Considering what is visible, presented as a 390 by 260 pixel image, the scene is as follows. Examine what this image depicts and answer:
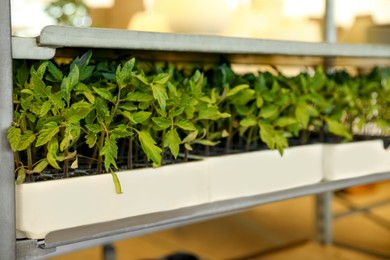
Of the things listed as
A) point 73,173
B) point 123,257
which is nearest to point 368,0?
point 123,257

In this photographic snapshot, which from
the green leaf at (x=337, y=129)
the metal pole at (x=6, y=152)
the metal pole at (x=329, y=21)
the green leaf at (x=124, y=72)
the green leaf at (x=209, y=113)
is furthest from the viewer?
the metal pole at (x=329, y=21)

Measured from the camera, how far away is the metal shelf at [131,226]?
0.78 meters

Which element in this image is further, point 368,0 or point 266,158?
point 368,0

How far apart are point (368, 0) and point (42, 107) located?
2.19m

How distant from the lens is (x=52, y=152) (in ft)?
2.56

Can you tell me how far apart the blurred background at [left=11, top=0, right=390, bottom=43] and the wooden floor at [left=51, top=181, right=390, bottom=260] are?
2.99 feet

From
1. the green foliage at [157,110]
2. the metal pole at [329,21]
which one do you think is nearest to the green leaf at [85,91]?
the green foliage at [157,110]

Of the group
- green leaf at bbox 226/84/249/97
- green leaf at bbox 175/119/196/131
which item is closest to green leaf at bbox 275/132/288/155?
green leaf at bbox 226/84/249/97

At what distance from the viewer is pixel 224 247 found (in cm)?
244

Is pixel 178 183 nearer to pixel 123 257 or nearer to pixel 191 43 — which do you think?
pixel 191 43

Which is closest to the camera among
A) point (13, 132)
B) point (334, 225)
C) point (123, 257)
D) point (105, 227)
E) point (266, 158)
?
point (13, 132)

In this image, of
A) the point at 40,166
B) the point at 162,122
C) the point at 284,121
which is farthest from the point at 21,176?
the point at 284,121

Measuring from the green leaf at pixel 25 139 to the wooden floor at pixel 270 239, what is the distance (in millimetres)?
1528

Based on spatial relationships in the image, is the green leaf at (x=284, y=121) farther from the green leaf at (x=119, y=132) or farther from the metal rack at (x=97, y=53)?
the green leaf at (x=119, y=132)
